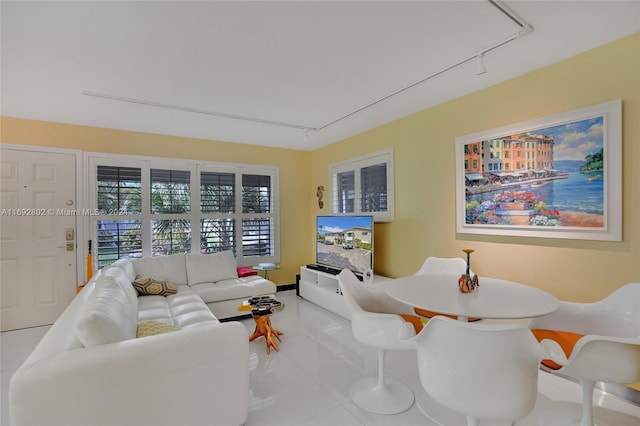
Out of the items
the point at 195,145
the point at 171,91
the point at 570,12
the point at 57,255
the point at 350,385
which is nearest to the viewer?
the point at 570,12

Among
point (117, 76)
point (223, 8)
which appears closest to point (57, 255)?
point (117, 76)

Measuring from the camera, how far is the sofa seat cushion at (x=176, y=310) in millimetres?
2727

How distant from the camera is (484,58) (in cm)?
240

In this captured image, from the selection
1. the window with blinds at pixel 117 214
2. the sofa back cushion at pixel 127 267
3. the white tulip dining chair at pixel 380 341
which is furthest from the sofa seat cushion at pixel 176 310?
the white tulip dining chair at pixel 380 341

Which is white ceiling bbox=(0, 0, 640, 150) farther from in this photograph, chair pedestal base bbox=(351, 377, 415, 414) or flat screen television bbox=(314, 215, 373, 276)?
chair pedestal base bbox=(351, 377, 415, 414)

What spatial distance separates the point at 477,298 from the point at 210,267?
3.45 meters

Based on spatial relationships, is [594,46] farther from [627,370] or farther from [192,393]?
[192,393]

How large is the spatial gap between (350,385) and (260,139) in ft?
12.1

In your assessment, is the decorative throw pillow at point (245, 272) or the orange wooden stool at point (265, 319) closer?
the orange wooden stool at point (265, 319)

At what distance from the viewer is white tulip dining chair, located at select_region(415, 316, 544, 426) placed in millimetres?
1307

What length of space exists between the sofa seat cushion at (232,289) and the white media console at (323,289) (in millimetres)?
688

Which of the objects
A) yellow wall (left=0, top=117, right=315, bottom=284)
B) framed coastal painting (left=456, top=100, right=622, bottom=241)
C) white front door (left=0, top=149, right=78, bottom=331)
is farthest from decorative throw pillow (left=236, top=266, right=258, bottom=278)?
framed coastal painting (left=456, top=100, right=622, bottom=241)

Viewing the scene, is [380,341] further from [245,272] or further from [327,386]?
[245,272]

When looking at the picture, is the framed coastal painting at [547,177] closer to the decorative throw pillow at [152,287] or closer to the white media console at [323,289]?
the white media console at [323,289]
